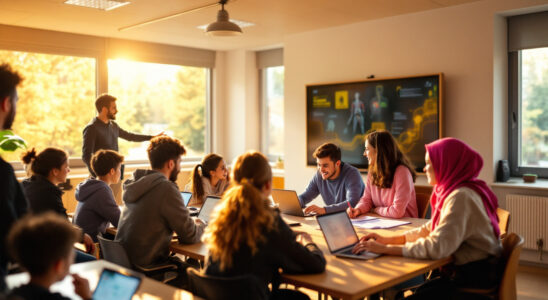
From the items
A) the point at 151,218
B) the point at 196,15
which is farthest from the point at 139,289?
the point at 196,15

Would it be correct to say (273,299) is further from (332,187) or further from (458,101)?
(458,101)

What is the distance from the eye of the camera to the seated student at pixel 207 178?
4.14m

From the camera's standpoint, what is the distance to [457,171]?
2.52 metres

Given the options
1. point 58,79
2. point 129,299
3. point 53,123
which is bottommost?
point 129,299

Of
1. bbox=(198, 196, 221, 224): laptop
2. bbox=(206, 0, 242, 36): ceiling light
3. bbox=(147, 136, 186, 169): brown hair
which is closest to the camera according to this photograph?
bbox=(147, 136, 186, 169): brown hair

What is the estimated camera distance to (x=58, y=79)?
6434 mm

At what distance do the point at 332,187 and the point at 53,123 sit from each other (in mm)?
3993

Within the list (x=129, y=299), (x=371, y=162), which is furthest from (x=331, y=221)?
A: (x=371, y=162)

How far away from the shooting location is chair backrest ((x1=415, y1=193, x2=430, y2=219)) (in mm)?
3707

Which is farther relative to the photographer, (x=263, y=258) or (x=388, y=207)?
(x=388, y=207)

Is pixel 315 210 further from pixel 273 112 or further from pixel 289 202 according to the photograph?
pixel 273 112

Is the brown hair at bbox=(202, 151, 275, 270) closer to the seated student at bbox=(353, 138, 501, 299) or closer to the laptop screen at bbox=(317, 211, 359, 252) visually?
the laptop screen at bbox=(317, 211, 359, 252)

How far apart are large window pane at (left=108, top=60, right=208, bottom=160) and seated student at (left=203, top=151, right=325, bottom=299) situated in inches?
206

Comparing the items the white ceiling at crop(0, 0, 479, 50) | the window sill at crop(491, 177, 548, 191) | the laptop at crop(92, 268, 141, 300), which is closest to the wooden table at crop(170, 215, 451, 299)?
the laptop at crop(92, 268, 141, 300)
